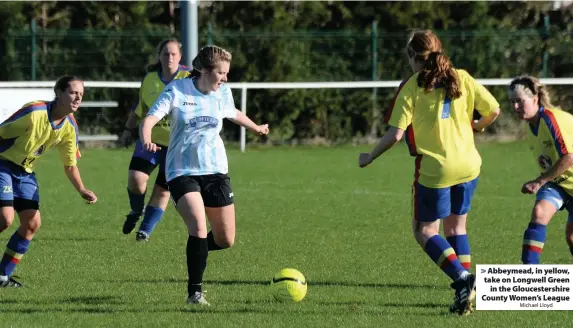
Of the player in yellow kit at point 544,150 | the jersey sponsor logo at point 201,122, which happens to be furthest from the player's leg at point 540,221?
the jersey sponsor logo at point 201,122

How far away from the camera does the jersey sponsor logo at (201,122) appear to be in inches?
294

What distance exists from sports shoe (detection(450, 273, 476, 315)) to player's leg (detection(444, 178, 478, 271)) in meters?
0.63

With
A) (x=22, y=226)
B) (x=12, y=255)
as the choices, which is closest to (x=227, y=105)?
(x=22, y=226)

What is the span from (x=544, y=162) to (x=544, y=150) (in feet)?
0.31

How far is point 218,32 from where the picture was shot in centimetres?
2281

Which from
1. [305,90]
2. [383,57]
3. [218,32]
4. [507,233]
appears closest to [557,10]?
[383,57]

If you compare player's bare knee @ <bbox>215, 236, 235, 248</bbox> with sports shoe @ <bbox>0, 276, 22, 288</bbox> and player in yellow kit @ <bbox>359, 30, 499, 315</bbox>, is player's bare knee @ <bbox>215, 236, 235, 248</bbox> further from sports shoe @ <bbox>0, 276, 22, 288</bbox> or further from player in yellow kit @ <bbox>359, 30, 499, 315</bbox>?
sports shoe @ <bbox>0, 276, 22, 288</bbox>

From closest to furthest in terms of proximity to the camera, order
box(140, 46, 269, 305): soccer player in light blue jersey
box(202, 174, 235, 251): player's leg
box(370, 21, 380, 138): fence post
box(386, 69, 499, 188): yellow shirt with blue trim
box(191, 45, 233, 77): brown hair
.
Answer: box(386, 69, 499, 188): yellow shirt with blue trim → box(140, 46, 269, 305): soccer player in light blue jersey → box(191, 45, 233, 77): brown hair → box(202, 174, 235, 251): player's leg → box(370, 21, 380, 138): fence post

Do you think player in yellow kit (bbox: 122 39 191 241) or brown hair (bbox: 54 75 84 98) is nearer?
brown hair (bbox: 54 75 84 98)

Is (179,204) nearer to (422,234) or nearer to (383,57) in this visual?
(422,234)

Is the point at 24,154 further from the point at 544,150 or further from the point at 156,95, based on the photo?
the point at 544,150

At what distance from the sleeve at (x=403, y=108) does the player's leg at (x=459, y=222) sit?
0.63 metres

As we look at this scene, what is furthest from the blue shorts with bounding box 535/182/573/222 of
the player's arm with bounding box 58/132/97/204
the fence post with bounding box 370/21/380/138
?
the fence post with bounding box 370/21/380/138

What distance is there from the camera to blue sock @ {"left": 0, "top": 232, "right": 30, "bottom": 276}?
8.19 meters
